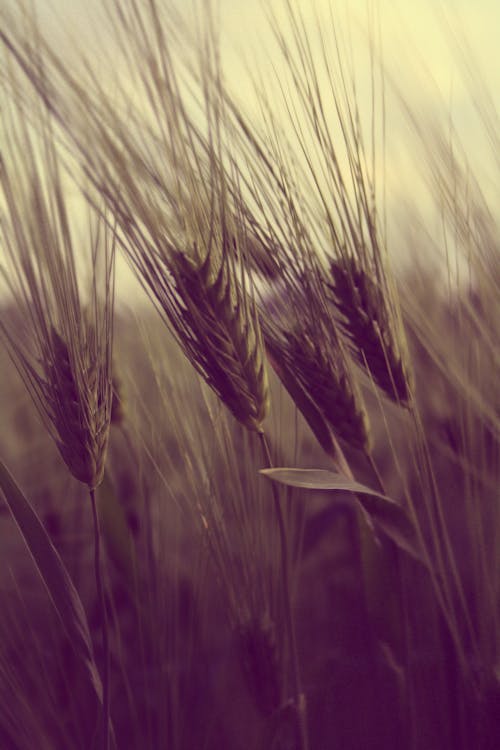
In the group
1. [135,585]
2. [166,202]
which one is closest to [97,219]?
[166,202]

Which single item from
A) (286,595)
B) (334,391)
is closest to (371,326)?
(334,391)

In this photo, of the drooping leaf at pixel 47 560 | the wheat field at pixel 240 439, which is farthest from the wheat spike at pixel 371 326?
the drooping leaf at pixel 47 560

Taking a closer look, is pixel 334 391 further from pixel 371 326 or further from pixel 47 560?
pixel 47 560

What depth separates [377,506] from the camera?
1.30ft

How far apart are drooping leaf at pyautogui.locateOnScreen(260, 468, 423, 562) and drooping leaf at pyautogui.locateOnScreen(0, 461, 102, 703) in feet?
0.40

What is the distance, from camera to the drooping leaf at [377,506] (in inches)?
13.9

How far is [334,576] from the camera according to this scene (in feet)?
2.11

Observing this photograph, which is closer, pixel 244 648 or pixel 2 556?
pixel 244 648

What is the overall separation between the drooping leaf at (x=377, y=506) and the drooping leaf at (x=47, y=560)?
0.40 feet

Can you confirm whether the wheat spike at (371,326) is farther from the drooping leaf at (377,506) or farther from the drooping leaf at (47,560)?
the drooping leaf at (47,560)

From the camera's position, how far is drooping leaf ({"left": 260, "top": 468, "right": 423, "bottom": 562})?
0.35 meters

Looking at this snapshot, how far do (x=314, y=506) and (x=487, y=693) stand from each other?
254 millimetres

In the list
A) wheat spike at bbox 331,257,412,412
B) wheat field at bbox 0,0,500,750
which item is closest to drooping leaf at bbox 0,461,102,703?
wheat field at bbox 0,0,500,750

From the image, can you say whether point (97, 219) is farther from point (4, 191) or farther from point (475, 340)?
point (475, 340)
